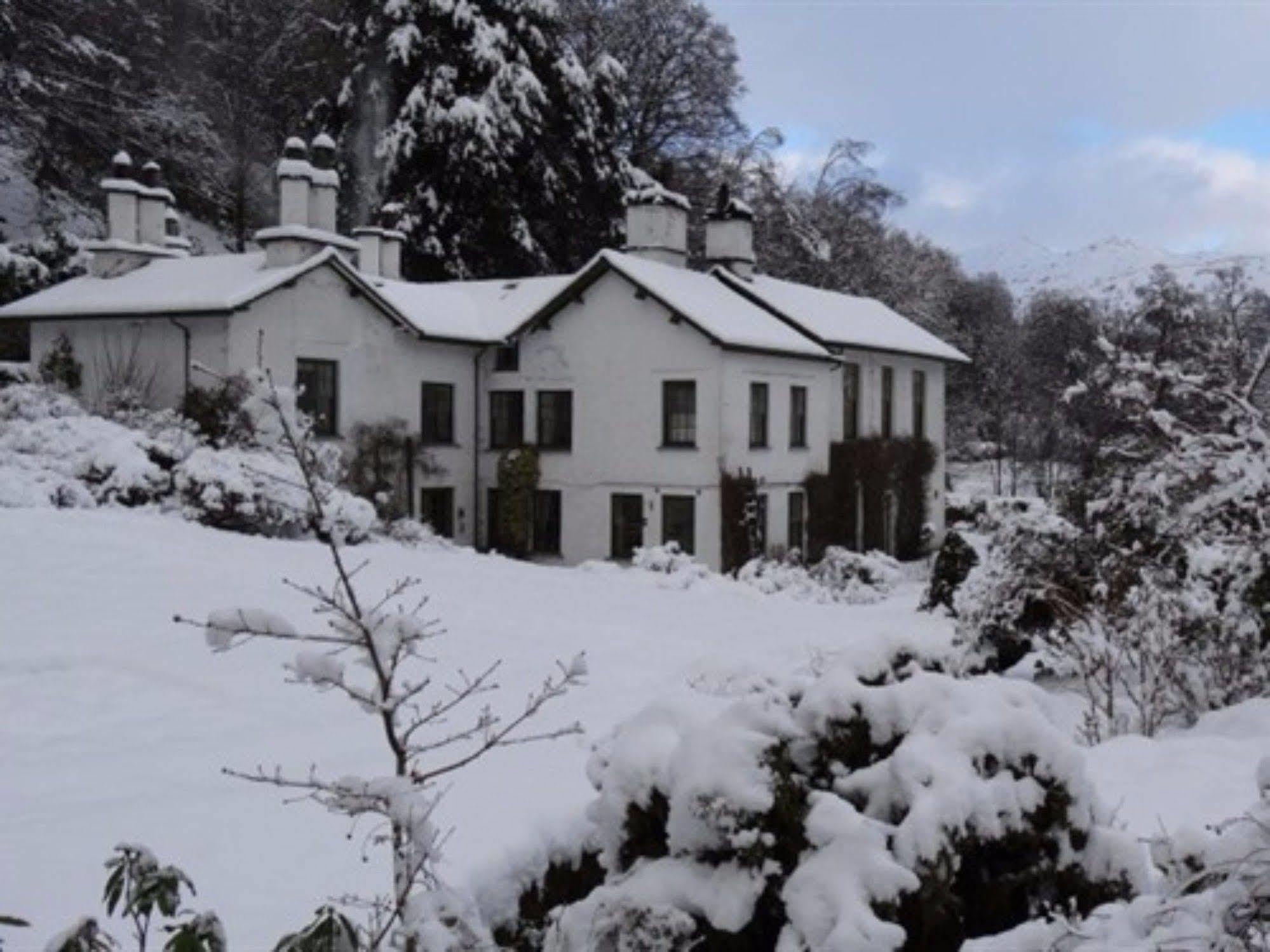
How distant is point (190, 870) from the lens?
6375 millimetres

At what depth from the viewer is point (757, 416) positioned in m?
26.8

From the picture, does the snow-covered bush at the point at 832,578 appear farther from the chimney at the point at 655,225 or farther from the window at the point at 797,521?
the chimney at the point at 655,225

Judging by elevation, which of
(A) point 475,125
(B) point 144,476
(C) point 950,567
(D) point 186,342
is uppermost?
(A) point 475,125

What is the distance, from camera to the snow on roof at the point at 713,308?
2544 cm

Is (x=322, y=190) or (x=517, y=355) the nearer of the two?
(x=322, y=190)

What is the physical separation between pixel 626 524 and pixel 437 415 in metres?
4.86

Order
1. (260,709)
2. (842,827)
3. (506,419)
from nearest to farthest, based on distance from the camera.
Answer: (842,827) → (260,709) → (506,419)

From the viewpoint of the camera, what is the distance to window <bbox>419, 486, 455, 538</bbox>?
27.2m

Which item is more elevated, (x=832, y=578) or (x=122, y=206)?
(x=122, y=206)

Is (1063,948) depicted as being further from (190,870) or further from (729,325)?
(729,325)

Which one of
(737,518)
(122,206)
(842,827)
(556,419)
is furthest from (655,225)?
(842,827)

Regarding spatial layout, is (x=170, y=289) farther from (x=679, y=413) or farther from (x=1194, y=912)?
(x=1194, y=912)

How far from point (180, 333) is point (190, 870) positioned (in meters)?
19.0

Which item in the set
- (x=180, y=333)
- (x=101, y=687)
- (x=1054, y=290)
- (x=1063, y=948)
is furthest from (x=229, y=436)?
(x=1054, y=290)
